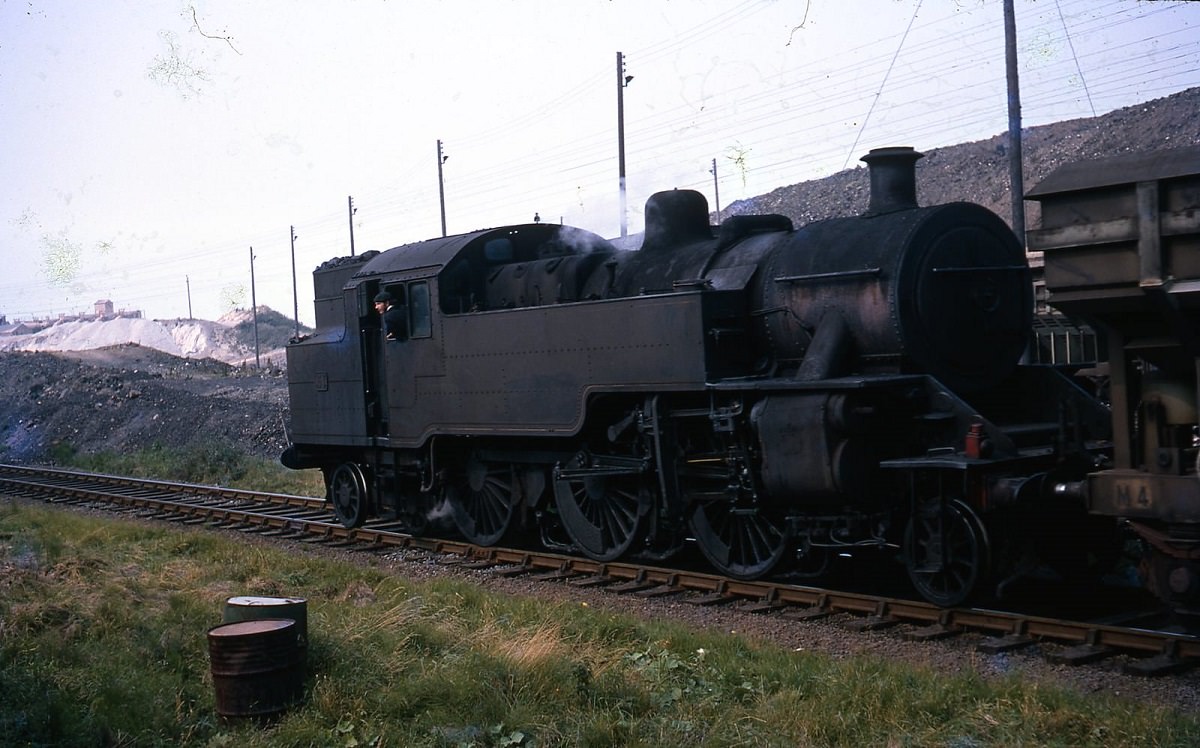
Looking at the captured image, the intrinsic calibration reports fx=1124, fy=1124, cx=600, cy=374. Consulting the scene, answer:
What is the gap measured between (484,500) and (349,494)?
2502 millimetres

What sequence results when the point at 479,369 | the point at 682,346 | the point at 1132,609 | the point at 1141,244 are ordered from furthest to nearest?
1. the point at 479,369
2. the point at 682,346
3. the point at 1132,609
4. the point at 1141,244

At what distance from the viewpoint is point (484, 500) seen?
40.1 ft

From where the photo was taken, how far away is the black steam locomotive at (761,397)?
8.20 m

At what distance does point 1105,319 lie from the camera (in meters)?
6.69

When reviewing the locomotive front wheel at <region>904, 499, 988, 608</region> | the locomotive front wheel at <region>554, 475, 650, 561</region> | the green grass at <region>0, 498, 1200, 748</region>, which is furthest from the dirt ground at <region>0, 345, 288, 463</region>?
the locomotive front wheel at <region>904, 499, 988, 608</region>

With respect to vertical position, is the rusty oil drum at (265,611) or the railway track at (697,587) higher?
the rusty oil drum at (265,611)

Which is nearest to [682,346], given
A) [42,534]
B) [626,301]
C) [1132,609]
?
[626,301]

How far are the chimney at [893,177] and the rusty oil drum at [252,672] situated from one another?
5726 mm

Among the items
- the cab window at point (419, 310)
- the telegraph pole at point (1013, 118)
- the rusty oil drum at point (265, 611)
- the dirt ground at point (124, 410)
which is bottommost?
the rusty oil drum at point (265, 611)

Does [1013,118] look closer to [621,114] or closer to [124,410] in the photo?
[621,114]

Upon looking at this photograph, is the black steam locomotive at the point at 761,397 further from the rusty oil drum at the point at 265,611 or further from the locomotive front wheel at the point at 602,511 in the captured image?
the rusty oil drum at the point at 265,611

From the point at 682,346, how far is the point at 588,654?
312 centimetres

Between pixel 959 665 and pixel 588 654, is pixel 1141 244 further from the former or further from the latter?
pixel 588 654

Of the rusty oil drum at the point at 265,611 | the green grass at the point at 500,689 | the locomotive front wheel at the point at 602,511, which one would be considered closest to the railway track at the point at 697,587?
the locomotive front wheel at the point at 602,511
